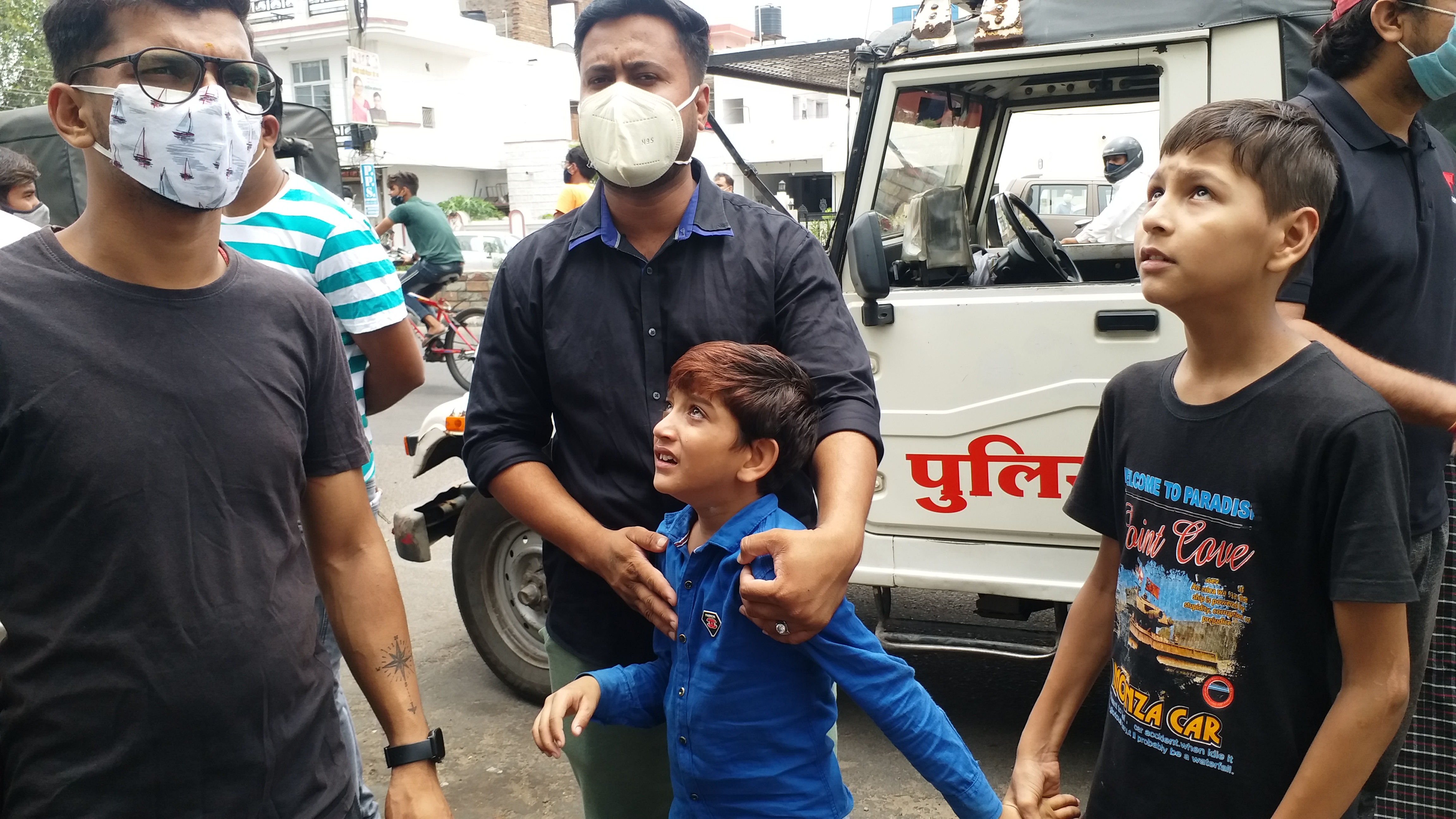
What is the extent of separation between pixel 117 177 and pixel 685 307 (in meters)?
0.89

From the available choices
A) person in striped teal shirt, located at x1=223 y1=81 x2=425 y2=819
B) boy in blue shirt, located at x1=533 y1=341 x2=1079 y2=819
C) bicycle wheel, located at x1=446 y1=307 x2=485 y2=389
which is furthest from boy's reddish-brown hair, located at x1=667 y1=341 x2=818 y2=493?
bicycle wheel, located at x1=446 y1=307 x2=485 y2=389

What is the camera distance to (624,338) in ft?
6.38

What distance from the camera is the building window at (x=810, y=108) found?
114ft

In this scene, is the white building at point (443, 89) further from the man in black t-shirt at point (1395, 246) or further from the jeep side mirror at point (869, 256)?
the man in black t-shirt at point (1395, 246)


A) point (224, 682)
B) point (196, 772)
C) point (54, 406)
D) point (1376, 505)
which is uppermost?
point (54, 406)

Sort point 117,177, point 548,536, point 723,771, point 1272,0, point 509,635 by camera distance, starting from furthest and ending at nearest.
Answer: point 509,635
point 1272,0
point 548,536
point 723,771
point 117,177

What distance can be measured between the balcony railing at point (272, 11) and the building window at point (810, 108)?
16.7m

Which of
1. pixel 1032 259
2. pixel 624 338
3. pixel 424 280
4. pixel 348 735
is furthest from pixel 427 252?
pixel 624 338

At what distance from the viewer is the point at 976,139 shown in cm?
431

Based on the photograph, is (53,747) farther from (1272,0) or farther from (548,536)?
Result: (1272,0)

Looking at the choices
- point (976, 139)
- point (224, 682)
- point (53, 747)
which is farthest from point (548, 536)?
point (976, 139)

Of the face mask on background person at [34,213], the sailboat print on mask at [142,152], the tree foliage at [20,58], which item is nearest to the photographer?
the sailboat print on mask at [142,152]

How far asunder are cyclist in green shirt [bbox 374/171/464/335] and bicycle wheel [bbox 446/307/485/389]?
0.13 meters

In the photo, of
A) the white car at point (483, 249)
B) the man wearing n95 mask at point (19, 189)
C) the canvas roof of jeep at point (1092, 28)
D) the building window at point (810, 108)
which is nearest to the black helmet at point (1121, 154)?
the canvas roof of jeep at point (1092, 28)
